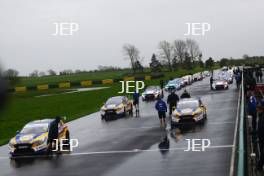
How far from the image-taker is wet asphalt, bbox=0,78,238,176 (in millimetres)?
14086

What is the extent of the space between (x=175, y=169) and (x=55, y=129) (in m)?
7.20

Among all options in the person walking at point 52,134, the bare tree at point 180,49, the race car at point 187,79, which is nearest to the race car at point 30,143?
the person walking at point 52,134

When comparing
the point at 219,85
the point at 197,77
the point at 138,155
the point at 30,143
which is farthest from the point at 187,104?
the point at 197,77

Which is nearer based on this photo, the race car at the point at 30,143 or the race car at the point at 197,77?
the race car at the point at 30,143

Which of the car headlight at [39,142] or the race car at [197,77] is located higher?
the race car at [197,77]

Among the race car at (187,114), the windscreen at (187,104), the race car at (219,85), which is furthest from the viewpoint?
the race car at (219,85)

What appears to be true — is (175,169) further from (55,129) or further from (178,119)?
(178,119)

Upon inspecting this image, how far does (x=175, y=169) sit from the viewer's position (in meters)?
13.7

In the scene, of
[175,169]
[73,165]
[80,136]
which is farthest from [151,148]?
[80,136]

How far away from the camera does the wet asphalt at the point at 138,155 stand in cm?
1409

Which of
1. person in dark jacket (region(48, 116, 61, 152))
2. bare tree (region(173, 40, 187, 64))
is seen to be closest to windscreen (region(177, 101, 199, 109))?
person in dark jacket (region(48, 116, 61, 152))

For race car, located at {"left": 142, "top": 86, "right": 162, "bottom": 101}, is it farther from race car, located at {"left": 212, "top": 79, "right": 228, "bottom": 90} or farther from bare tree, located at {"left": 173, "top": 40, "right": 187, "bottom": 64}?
bare tree, located at {"left": 173, "top": 40, "right": 187, "bottom": 64}

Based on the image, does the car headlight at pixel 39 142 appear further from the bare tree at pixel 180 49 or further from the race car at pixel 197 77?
the bare tree at pixel 180 49

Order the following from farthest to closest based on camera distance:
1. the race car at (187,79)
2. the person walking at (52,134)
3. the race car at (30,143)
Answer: the race car at (187,79)
the person walking at (52,134)
the race car at (30,143)
